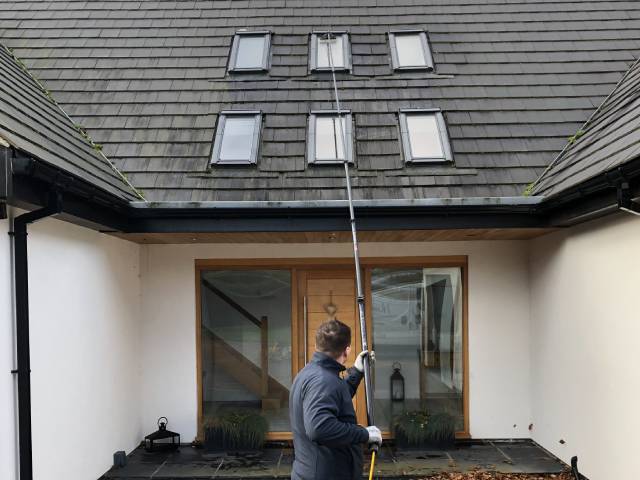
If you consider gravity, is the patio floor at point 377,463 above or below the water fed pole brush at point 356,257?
below

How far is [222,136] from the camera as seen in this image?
640cm

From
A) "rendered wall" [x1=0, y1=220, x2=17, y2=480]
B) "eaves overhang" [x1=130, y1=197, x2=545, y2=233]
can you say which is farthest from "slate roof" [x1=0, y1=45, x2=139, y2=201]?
"rendered wall" [x1=0, y1=220, x2=17, y2=480]

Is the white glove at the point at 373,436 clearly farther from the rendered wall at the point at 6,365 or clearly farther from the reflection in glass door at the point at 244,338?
the reflection in glass door at the point at 244,338

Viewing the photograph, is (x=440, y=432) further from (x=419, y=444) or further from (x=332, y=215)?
(x=332, y=215)

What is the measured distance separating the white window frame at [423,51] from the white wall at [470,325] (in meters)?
2.29

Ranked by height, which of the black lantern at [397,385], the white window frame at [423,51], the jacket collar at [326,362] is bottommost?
the black lantern at [397,385]

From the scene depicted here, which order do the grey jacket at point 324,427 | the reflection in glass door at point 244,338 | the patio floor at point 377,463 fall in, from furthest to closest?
the reflection in glass door at point 244,338 < the patio floor at point 377,463 < the grey jacket at point 324,427

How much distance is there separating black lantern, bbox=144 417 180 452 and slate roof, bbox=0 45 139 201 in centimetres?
240

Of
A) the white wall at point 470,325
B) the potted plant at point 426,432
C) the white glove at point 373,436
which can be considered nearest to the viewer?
the white glove at point 373,436

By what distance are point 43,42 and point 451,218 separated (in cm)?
567

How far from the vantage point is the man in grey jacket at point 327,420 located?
109 inches

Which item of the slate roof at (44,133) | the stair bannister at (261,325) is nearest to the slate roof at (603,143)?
the stair bannister at (261,325)

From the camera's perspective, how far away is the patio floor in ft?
17.7

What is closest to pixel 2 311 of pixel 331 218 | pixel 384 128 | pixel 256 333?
pixel 331 218
